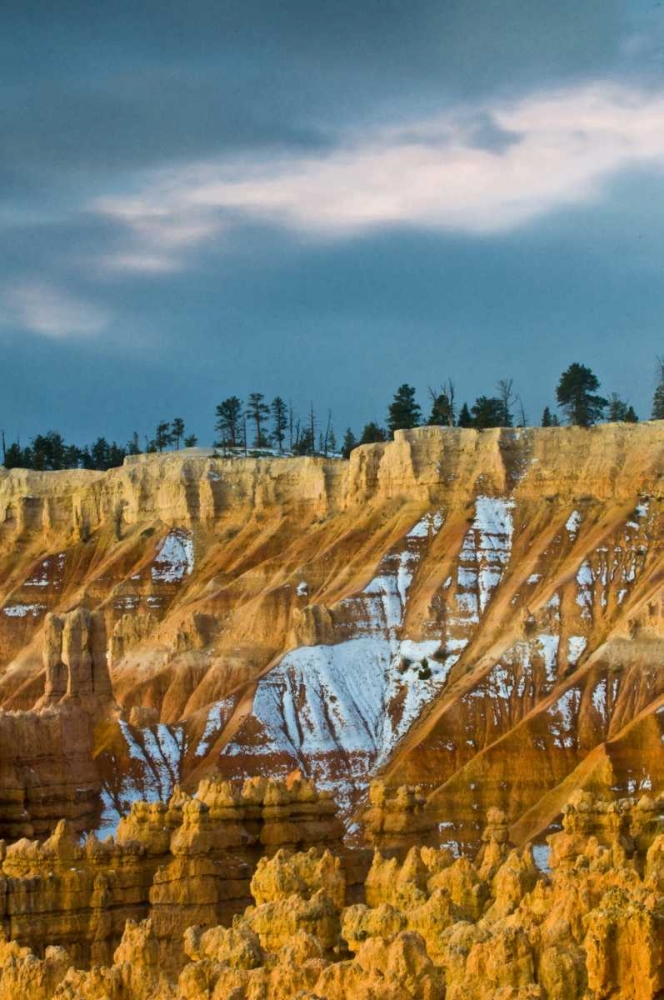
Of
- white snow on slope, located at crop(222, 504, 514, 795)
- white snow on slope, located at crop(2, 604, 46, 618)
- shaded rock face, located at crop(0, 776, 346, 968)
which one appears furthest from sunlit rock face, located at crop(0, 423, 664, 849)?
shaded rock face, located at crop(0, 776, 346, 968)

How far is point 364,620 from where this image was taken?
13375cm

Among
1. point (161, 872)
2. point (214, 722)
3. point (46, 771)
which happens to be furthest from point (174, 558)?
point (161, 872)

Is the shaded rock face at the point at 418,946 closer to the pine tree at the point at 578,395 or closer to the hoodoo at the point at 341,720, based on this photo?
the hoodoo at the point at 341,720

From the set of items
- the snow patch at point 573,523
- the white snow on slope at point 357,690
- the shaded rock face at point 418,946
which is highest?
the snow patch at point 573,523

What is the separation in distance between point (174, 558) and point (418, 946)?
124962 mm

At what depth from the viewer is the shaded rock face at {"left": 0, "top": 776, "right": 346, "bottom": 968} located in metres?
56.9

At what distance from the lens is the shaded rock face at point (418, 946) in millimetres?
33062

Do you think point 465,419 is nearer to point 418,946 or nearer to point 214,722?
point 214,722

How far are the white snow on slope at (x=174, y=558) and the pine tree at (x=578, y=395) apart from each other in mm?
31377

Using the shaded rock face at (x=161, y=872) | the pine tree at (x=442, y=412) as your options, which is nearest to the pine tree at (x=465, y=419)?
the pine tree at (x=442, y=412)

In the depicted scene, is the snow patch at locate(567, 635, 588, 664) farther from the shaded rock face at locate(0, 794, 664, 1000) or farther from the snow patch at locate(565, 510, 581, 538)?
the shaded rock face at locate(0, 794, 664, 1000)

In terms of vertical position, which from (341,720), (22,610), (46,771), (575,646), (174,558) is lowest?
(46,771)

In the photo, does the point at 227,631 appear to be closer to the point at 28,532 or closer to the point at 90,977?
the point at 28,532

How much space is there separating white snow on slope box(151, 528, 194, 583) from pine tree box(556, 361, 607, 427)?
31.4 metres
